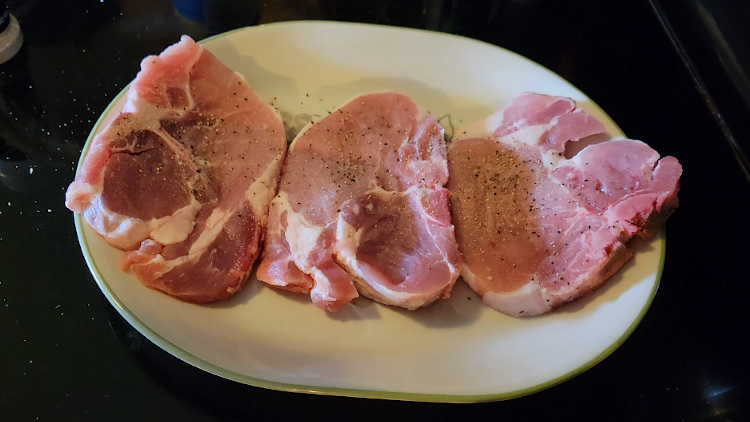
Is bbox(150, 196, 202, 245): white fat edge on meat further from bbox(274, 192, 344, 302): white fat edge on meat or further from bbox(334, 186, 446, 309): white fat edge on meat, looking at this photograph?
bbox(334, 186, 446, 309): white fat edge on meat

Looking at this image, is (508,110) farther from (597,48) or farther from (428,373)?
(428,373)

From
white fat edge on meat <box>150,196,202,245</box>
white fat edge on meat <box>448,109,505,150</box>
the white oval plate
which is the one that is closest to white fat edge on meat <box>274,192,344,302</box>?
the white oval plate

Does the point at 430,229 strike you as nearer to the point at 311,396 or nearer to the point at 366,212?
the point at 366,212

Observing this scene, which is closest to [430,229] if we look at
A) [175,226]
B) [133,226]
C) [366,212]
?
[366,212]

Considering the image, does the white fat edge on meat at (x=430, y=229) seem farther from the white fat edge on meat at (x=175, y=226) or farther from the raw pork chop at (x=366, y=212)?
the white fat edge on meat at (x=175, y=226)

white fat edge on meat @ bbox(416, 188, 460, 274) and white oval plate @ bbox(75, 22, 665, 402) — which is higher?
white fat edge on meat @ bbox(416, 188, 460, 274)
